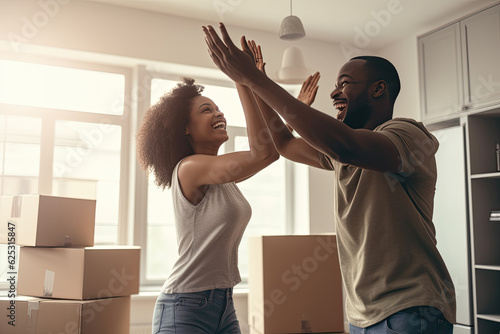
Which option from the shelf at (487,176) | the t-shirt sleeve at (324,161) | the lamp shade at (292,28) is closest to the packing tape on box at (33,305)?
the t-shirt sleeve at (324,161)

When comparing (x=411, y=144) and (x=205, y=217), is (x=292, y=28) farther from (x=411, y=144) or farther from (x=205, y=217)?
(x=411, y=144)

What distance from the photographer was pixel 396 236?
111cm

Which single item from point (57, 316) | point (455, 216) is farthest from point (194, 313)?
point (455, 216)

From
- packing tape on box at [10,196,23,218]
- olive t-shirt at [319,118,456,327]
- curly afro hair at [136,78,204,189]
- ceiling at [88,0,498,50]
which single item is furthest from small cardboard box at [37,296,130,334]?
ceiling at [88,0,498,50]

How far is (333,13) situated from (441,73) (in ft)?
3.17

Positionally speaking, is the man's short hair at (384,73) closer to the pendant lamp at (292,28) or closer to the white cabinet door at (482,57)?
the pendant lamp at (292,28)

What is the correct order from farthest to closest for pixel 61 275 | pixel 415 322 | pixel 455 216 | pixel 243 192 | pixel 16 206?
pixel 243 192 < pixel 455 216 < pixel 16 206 < pixel 61 275 < pixel 415 322

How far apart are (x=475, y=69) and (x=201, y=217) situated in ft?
8.91

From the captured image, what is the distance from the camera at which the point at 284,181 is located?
449 centimetres

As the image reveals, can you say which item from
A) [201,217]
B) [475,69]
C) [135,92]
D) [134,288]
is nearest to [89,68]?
[135,92]

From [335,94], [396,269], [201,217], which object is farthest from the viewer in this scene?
[201,217]

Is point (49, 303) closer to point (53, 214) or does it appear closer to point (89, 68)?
point (53, 214)

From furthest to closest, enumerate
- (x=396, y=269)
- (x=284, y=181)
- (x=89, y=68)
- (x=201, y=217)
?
1. (x=284, y=181)
2. (x=89, y=68)
3. (x=201, y=217)
4. (x=396, y=269)

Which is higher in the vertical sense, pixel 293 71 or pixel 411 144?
pixel 293 71
